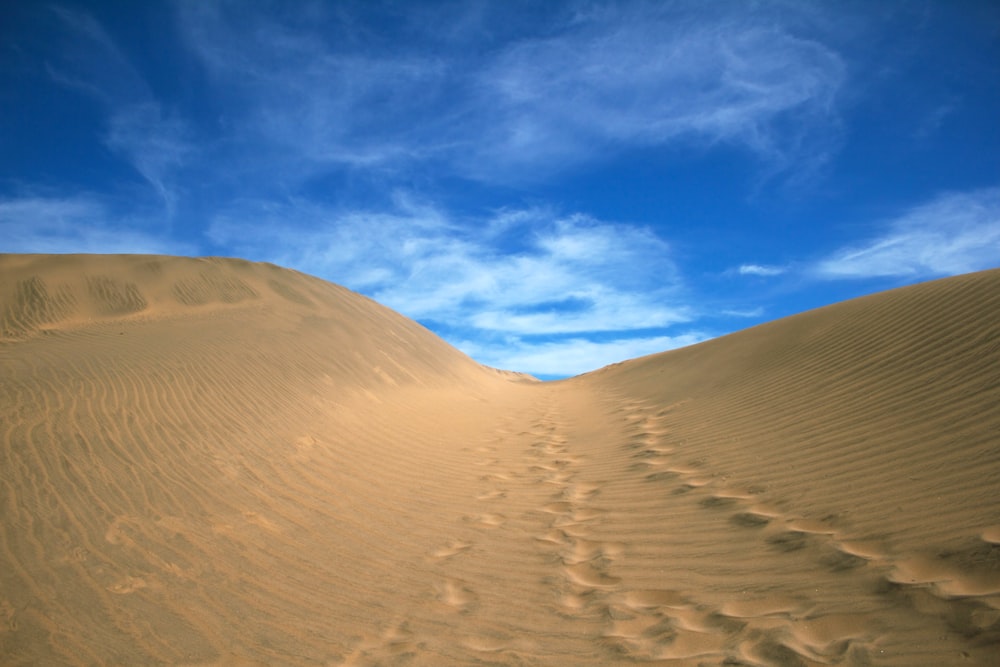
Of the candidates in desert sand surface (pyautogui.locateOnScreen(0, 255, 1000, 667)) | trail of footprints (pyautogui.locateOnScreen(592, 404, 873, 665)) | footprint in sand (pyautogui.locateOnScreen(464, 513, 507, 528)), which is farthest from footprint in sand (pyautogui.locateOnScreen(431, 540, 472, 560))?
trail of footprints (pyautogui.locateOnScreen(592, 404, 873, 665))

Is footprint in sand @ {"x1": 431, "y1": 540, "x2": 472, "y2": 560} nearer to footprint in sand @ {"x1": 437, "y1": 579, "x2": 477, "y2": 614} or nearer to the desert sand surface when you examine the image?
the desert sand surface

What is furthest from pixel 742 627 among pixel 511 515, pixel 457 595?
pixel 511 515

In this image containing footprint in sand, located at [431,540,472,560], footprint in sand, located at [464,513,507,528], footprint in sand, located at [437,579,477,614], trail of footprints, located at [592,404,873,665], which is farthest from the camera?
footprint in sand, located at [464,513,507,528]

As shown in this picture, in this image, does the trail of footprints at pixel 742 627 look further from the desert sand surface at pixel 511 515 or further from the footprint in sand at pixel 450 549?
the footprint in sand at pixel 450 549

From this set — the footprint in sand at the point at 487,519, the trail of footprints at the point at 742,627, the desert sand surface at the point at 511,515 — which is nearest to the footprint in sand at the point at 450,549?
the desert sand surface at the point at 511,515

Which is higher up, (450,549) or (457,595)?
(450,549)

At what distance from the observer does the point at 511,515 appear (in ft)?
17.2

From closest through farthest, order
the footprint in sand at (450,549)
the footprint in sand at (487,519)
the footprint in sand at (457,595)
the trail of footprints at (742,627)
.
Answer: the trail of footprints at (742,627) < the footprint in sand at (457,595) < the footprint in sand at (450,549) < the footprint in sand at (487,519)

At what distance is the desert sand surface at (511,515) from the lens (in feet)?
9.62

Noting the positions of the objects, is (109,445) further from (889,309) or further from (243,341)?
(889,309)

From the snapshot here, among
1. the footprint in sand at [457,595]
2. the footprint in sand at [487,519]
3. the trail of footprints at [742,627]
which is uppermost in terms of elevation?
the footprint in sand at [487,519]

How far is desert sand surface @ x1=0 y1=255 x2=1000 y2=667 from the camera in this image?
2.93 m

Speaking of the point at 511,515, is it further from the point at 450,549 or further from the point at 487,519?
Answer: the point at 450,549

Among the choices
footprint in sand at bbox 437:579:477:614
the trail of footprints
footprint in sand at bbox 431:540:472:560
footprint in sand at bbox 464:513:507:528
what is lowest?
the trail of footprints
